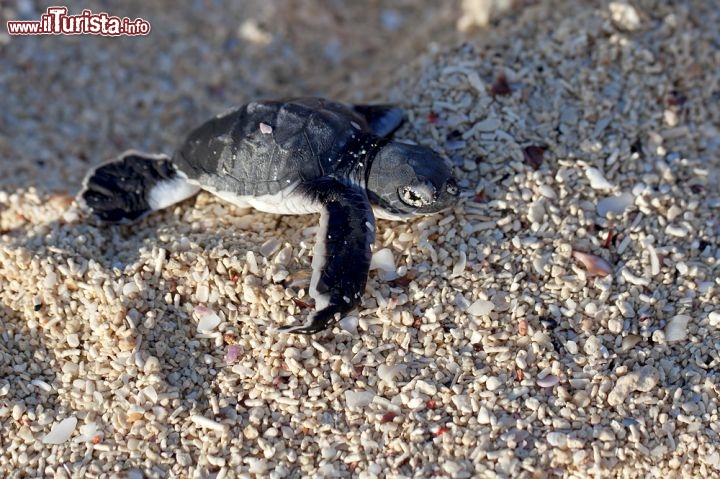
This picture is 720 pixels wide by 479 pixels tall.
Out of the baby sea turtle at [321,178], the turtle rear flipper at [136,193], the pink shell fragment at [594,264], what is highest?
the baby sea turtle at [321,178]

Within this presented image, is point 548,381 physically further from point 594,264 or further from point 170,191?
point 170,191

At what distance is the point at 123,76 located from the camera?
2.89m

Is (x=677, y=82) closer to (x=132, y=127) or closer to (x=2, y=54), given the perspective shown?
(x=132, y=127)

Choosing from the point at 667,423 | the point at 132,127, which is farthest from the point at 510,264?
the point at 132,127

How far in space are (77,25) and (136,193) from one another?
1135mm

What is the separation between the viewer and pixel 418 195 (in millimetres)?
1909

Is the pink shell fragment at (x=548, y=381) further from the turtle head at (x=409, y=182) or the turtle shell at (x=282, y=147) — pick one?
the turtle shell at (x=282, y=147)

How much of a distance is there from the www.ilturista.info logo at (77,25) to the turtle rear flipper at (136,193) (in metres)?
0.99

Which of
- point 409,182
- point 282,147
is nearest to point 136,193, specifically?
point 282,147

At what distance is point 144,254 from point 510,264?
1.00 meters

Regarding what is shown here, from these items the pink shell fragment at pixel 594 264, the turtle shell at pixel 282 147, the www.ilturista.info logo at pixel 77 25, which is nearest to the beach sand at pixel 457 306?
the pink shell fragment at pixel 594 264

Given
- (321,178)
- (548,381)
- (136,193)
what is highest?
(321,178)

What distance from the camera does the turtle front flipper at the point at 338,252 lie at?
1.76 metres

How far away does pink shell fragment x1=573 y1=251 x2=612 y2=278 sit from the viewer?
192 cm
